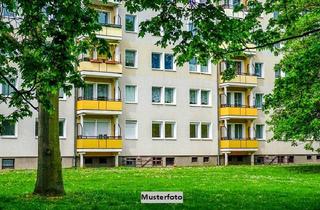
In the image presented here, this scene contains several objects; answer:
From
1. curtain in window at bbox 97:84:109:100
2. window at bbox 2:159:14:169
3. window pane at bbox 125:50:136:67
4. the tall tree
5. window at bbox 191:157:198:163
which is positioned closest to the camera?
the tall tree

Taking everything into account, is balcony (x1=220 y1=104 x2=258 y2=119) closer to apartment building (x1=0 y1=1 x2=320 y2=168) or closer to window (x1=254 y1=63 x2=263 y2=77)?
apartment building (x1=0 y1=1 x2=320 y2=168)

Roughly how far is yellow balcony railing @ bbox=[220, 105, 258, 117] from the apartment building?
0.09 m

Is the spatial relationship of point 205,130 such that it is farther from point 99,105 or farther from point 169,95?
point 99,105

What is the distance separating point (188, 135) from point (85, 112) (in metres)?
10.7

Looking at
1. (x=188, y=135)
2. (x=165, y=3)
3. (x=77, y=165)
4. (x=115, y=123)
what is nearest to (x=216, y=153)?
(x=188, y=135)

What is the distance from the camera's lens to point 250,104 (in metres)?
51.6

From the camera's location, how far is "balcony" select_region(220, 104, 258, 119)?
49.3m

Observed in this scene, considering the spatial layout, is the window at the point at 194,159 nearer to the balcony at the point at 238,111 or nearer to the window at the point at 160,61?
the balcony at the point at 238,111

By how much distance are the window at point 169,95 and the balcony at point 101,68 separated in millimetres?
5441

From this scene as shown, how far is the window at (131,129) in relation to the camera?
45438 mm

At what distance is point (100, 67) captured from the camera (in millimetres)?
42750

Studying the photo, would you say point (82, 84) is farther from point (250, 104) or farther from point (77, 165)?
point (250, 104)

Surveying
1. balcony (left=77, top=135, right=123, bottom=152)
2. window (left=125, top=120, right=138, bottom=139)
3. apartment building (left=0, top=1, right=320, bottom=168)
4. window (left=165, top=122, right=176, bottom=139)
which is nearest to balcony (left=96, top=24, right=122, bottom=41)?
apartment building (left=0, top=1, right=320, bottom=168)

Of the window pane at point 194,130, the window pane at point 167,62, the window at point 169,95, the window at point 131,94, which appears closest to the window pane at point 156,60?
the window pane at point 167,62
